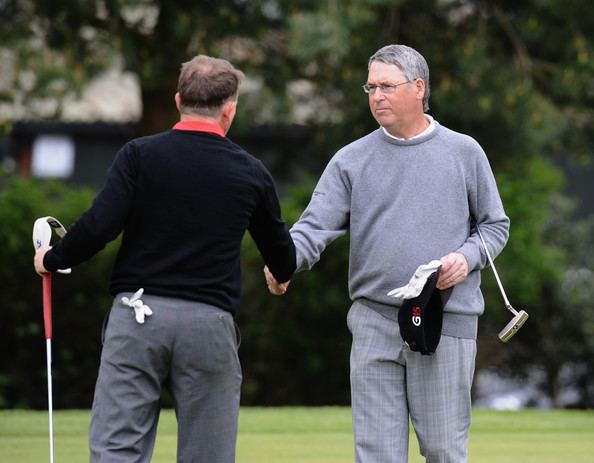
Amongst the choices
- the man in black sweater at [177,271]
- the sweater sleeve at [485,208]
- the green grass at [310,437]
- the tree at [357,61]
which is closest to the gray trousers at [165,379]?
the man in black sweater at [177,271]

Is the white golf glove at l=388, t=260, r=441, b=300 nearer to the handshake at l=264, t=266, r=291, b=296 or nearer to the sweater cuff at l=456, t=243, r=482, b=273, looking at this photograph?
the sweater cuff at l=456, t=243, r=482, b=273

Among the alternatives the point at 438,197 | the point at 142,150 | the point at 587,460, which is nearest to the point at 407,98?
the point at 438,197

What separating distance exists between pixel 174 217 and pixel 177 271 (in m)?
0.18

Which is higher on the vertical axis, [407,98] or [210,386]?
[407,98]

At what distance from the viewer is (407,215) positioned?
4.97 meters

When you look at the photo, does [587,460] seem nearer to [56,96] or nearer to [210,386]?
[210,386]

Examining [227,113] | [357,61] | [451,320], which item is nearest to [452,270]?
[451,320]

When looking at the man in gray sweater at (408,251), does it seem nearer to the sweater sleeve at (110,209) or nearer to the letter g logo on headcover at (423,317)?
the letter g logo on headcover at (423,317)

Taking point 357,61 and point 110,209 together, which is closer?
point 110,209

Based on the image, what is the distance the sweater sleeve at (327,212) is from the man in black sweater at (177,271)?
70 cm

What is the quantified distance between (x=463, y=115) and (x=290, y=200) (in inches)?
79.1

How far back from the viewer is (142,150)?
4.38 metres

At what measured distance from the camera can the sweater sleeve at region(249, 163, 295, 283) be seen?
4.56 meters

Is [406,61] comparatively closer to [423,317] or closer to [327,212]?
[327,212]
